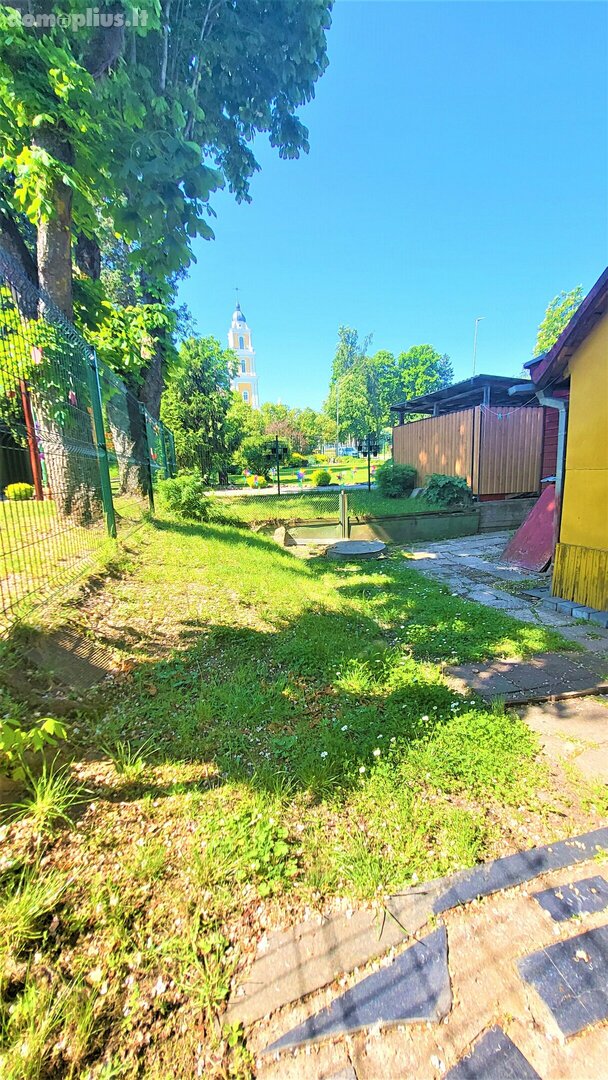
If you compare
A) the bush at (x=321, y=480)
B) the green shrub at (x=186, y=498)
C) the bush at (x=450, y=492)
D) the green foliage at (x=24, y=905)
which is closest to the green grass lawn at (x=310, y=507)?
the bush at (x=450, y=492)

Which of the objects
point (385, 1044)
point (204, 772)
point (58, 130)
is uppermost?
point (58, 130)

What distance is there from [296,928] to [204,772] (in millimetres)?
734

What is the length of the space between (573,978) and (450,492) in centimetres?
951

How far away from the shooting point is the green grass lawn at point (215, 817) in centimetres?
105

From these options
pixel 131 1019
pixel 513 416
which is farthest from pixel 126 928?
pixel 513 416

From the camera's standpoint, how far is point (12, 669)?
2.03 m

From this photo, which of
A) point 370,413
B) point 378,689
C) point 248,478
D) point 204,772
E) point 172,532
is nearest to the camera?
point 204,772

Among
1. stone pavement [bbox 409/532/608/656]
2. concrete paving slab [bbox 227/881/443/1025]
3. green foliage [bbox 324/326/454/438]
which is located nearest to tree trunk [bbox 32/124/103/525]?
concrete paving slab [bbox 227/881/443/1025]

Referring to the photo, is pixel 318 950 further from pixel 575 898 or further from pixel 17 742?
pixel 17 742

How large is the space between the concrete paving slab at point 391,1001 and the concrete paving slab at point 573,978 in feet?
0.86

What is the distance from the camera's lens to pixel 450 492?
985 centimetres

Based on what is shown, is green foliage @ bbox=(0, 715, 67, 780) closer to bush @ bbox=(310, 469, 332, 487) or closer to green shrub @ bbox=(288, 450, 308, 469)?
bush @ bbox=(310, 469, 332, 487)

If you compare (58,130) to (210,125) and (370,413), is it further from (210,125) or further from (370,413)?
(370,413)

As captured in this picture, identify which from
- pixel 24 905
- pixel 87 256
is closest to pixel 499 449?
pixel 87 256
